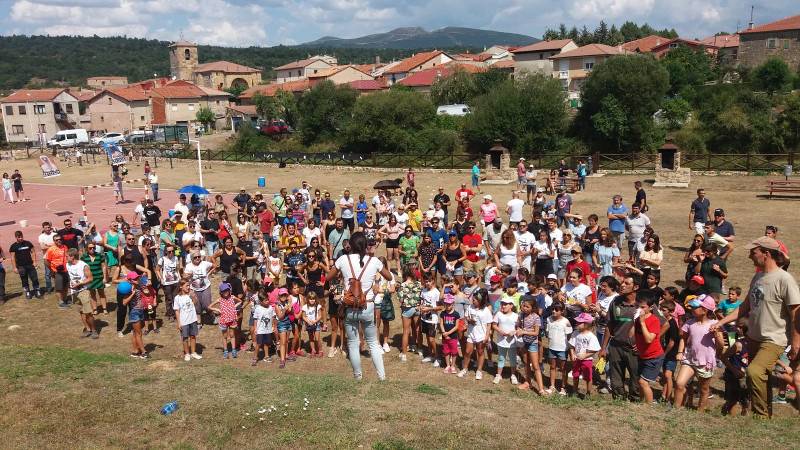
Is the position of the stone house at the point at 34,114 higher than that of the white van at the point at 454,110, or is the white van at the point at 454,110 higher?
the stone house at the point at 34,114

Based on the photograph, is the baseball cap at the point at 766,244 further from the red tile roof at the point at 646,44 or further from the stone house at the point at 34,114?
the red tile roof at the point at 646,44

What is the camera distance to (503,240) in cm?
1108

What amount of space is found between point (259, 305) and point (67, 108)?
89.1 meters

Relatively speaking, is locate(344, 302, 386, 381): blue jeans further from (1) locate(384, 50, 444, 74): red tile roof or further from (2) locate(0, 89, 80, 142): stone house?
(1) locate(384, 50, 444, 74): red tile roof

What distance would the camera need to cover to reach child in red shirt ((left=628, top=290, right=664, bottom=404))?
281 inches

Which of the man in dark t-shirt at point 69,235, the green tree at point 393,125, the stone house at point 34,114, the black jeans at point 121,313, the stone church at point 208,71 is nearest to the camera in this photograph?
the black jeans at point 121,313

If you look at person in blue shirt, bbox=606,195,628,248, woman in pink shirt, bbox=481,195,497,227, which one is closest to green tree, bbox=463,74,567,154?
woman in pink shirt, bbox=481,195,497,227

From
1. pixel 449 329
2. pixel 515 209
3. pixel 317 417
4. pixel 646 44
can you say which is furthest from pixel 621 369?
pixel 646 44

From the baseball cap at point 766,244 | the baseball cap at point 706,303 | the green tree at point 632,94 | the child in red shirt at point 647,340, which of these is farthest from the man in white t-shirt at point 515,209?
the green tree at point 632,94

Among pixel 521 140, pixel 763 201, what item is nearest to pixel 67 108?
pixel 521 140

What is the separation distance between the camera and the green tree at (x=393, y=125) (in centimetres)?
4672

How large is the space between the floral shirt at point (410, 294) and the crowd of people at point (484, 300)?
0.02 metres

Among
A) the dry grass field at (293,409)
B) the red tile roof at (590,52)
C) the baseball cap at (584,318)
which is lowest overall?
the dry grass field at (293,409)

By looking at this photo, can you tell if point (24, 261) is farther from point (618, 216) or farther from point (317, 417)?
point (618, 216)
